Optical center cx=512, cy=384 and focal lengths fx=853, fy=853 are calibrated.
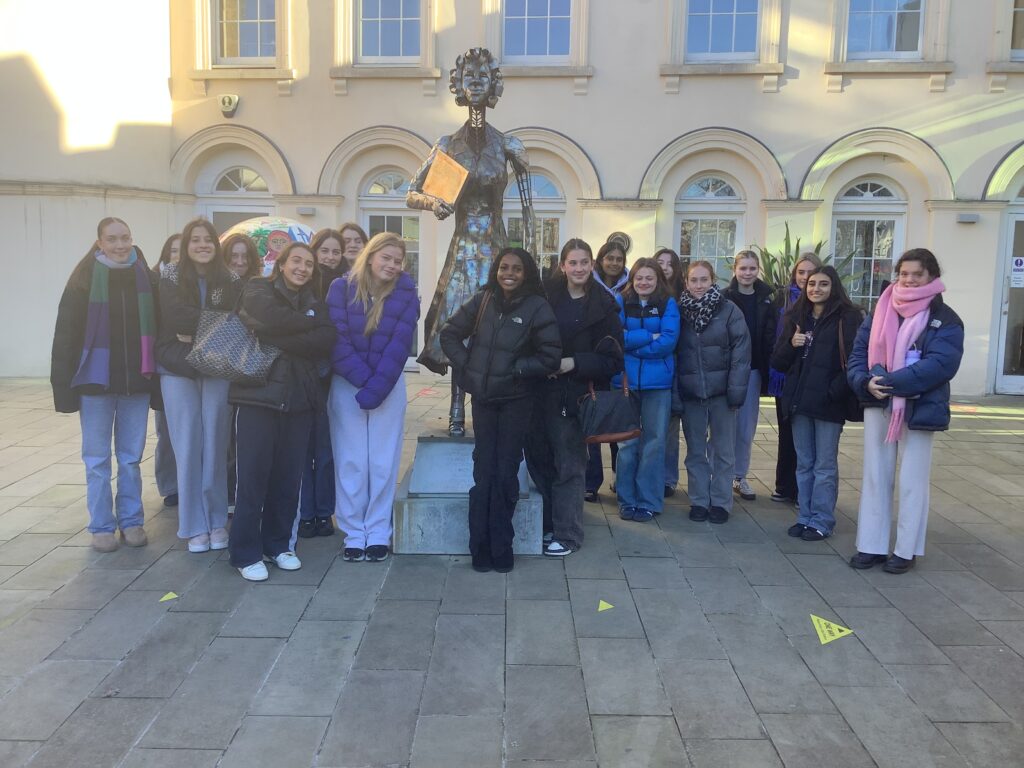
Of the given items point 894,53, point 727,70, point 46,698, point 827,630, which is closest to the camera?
point 46,698

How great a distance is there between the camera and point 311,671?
3574 mm

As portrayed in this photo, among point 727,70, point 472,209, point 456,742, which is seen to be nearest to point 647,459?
point 472,209

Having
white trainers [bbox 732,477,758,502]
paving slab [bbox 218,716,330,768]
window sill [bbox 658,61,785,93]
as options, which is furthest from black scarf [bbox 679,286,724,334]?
window sill [bbox 658,61,785,93]

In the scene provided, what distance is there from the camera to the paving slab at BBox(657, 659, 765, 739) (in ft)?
10.4

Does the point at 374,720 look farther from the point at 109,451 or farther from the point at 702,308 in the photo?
the point at 702,308

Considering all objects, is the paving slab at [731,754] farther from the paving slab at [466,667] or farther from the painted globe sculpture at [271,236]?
the painted globe sculpture at [271,236]

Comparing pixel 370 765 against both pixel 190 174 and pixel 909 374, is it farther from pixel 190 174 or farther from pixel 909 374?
pixel 190 174

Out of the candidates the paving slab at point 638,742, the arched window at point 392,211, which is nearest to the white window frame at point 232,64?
the arched window at point 392,211

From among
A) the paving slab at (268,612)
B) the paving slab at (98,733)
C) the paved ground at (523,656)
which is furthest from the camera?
the paving slab at (268,612)

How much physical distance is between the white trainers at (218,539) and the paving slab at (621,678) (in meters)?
2.32

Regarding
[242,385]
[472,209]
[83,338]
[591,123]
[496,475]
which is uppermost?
[591,123]

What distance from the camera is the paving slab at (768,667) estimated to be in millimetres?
3375

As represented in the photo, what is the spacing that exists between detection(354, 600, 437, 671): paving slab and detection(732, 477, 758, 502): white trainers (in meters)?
2.98

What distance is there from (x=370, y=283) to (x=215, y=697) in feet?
7.59
